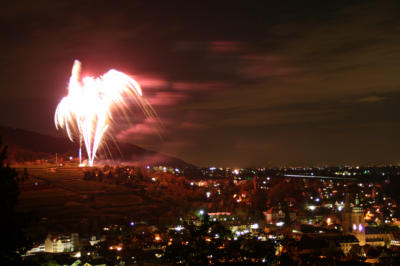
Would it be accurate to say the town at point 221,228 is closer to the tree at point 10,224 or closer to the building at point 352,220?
the building at point 352,220

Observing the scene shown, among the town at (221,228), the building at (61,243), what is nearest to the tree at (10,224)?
the town at (221,228)

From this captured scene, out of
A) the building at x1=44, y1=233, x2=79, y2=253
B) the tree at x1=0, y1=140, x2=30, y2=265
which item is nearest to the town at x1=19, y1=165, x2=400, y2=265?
the building at x1=44, y1=233, x2=79, y2=253

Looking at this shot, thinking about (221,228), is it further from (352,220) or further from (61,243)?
(352,220)

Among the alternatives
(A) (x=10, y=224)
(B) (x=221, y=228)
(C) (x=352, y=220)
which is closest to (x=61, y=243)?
(B) (x=221, y=228)

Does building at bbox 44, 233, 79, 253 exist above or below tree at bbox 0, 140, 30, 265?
below

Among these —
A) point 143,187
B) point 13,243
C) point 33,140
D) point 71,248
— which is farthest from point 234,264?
point 33,140

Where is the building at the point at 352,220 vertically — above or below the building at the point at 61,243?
above

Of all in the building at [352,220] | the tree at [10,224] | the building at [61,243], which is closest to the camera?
the tree at [10,224]

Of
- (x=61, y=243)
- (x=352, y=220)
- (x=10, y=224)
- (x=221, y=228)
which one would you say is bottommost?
(x=61, y=243)

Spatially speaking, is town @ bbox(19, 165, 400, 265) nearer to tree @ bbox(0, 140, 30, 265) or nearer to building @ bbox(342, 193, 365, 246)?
building @ bbox(342, 193, 365, 246)
